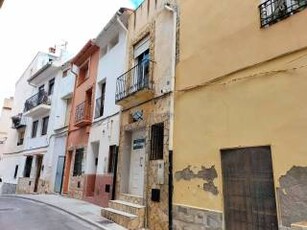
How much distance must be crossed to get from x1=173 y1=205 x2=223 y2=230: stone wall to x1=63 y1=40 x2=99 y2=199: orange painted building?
22.7 ft

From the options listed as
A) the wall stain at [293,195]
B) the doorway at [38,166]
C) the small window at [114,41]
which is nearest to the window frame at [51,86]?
the doorway at [38,166]

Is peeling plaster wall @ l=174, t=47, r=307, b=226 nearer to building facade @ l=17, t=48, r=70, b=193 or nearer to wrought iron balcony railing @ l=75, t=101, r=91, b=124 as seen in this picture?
wrought iron balcony railing @ l=75, t=101, r=91, b=124

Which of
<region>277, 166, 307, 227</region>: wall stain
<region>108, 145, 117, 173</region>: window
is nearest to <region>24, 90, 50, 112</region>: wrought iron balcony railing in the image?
<region>108, 145, 117, 173</region>: window

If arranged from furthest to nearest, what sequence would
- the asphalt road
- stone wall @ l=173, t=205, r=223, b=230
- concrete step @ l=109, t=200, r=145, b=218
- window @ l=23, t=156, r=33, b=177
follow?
window @ l=23, t=156, r=33, b=177 → concrete step @ l=109, t=200, r=145, b=218 → the asphalt road → stone wall @ l=173, t=205, r=223, b=230

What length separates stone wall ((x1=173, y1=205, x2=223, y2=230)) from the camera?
6055 millimetres

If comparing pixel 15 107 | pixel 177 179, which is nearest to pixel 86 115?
pixel 177 179

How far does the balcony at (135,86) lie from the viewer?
368 inches

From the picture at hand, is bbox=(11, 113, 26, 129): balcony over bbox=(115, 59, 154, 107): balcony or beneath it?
over

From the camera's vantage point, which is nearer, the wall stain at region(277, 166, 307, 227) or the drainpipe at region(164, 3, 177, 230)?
the wall stain at region(277, 166, 307, 227)

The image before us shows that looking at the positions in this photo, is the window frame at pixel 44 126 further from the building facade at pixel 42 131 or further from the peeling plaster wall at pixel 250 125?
the peeling plaster wall at pixel 250 125

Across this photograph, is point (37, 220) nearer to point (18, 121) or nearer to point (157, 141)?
point (157, 141)

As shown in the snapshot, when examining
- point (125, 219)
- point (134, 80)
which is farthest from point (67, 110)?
point (125, 219)

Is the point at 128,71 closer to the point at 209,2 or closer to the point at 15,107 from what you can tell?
the point at 209,2

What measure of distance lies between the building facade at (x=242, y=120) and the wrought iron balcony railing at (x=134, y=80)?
2.12m
